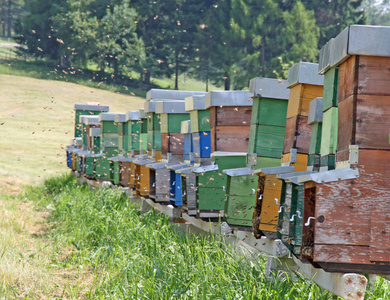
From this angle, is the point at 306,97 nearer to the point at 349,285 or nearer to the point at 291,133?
the point at 291,133

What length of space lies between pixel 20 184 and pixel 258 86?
440 inches

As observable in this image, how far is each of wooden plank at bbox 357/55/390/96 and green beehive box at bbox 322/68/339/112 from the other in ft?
0.96

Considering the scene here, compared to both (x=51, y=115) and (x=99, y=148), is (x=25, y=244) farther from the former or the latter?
(x=51, y=115)

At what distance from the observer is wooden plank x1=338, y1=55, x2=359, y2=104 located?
8.89ft

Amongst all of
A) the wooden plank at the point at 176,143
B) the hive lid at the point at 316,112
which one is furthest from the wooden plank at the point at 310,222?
the wooden plank at the point at 176,143

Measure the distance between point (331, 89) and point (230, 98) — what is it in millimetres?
2153

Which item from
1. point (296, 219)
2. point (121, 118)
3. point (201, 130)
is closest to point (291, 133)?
point (296, 219)

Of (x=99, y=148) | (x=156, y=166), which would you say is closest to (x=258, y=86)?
(x=156, y=166)

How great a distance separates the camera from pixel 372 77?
271 centimetres

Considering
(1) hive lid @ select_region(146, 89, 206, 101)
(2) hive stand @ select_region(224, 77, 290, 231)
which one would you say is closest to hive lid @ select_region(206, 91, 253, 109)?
(2) hive stand @ select_region(224, 77, 290, 231)

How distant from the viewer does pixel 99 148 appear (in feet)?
38.2

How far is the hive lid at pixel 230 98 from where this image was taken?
511 centimetres

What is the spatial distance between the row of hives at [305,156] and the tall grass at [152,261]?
343 mm

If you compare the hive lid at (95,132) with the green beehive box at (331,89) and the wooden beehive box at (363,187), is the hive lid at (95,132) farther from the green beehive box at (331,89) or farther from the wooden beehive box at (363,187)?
the wooden beehive box at (363,187)
